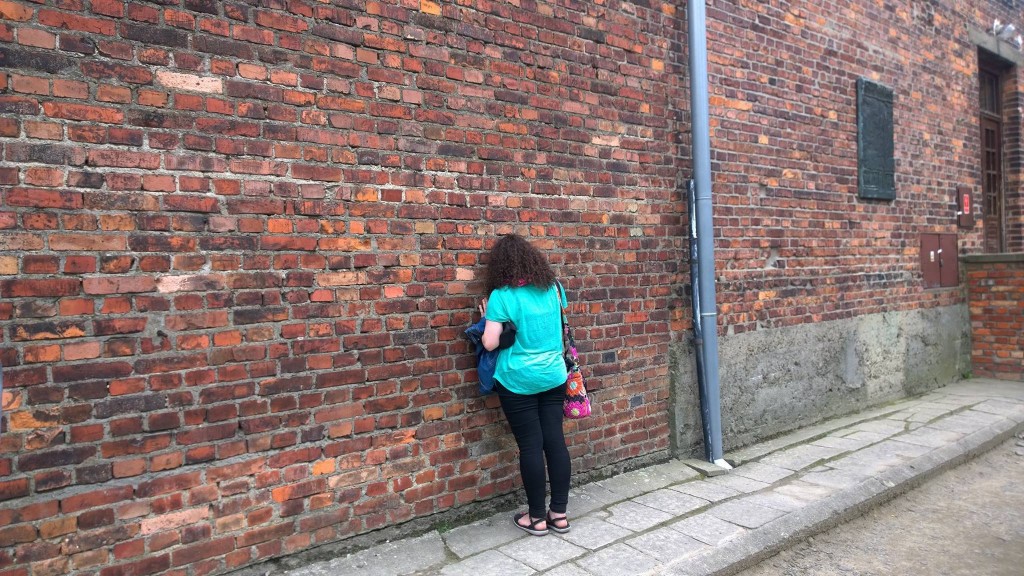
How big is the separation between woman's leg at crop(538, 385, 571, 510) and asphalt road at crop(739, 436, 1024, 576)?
1.02 meters

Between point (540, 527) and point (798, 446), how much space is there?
109 inches

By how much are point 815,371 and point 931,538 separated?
86.1 inches

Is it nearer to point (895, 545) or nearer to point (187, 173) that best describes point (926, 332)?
point (895, 545)

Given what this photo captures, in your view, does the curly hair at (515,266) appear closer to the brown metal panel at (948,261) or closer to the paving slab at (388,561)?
the paving slab at (388,561)

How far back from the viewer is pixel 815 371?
239 inches

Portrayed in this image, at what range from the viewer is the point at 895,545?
3916mm

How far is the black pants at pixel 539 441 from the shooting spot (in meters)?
3.68

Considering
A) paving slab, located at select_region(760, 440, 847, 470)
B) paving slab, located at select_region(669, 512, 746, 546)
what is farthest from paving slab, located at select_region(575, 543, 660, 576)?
paving slab, located at select_region(760, 440, 847, 470)

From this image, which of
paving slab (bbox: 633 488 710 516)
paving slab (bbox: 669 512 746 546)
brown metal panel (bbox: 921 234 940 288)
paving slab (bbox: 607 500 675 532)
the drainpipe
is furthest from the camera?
brown metal panel (bbox: 921 234 940 288)

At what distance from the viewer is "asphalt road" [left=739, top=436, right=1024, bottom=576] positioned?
361 centimetres

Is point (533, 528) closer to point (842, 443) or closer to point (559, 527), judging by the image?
point (559, 527)

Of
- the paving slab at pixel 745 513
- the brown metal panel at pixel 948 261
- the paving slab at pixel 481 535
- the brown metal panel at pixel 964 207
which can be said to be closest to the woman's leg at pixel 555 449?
the paving slab at pixel 481 535

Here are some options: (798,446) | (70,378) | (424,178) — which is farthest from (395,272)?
(798,446)

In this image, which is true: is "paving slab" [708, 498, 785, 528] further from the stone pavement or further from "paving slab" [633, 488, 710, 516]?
"paving slab" [633, 488, 710, 516]
